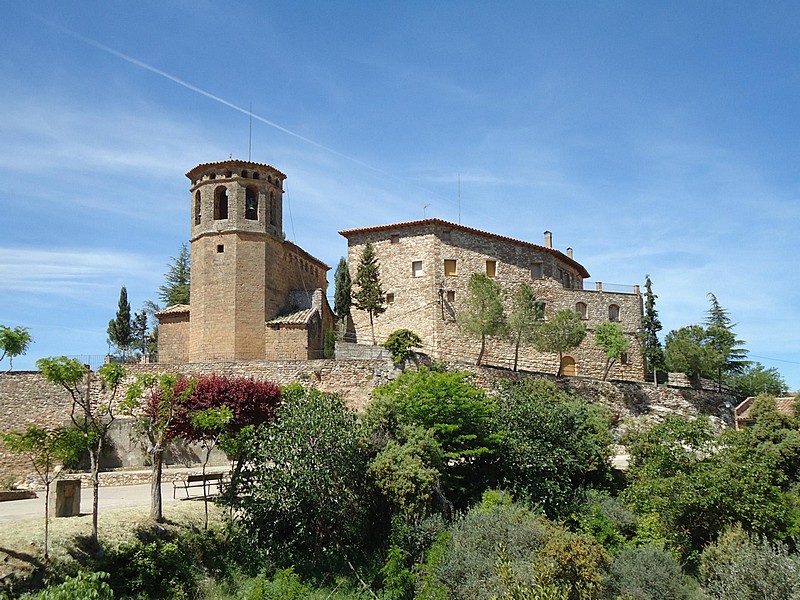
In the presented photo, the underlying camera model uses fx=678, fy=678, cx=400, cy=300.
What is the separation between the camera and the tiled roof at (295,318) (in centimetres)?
3048

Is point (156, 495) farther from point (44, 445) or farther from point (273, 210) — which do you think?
point (273, 210)

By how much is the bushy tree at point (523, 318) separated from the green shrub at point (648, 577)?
17.8 metres

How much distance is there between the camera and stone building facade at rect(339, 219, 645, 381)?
121 feet

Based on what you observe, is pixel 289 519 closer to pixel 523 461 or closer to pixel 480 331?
pixel 523 461

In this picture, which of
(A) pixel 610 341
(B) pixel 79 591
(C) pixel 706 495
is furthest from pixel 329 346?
(B) pixel 79 591

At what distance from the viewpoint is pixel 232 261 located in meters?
30.3

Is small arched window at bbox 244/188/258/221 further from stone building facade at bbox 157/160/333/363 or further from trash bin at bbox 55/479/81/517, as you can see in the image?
trash bin at bbox 55/479/81/517

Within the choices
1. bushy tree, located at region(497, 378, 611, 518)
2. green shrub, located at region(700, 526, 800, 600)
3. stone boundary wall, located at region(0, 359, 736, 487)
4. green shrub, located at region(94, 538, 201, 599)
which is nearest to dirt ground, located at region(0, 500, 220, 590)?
green shrub, located at region(94, 538, 201, 599)

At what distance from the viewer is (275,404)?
65.0 feet

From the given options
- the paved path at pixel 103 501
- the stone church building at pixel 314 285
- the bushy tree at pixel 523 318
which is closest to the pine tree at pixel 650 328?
the stone church building at pixel 314 285

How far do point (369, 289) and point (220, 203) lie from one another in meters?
9.03

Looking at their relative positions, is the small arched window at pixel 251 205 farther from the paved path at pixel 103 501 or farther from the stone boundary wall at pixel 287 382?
the paved path at pixel 103 501

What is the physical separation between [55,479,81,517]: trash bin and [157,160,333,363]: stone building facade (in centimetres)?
1464

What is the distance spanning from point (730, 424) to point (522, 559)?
25140mm
